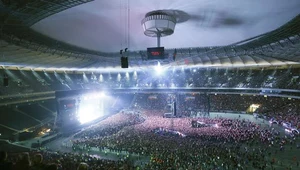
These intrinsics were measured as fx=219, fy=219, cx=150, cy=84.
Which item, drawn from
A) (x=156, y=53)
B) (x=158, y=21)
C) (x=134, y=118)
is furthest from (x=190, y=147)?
(x=134, y=118)

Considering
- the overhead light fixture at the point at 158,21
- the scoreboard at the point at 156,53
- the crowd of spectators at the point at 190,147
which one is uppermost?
the overhead light fixture at the point at 158,21

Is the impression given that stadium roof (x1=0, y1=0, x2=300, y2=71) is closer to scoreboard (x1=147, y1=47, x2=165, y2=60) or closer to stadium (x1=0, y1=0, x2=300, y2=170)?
stadium (x1=0, y1=0, x2=300, y2=170)

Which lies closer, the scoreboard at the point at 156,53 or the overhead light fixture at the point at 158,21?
the overhead light fixture at the point at 158,21

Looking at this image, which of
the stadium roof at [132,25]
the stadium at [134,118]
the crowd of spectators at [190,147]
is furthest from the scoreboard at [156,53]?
the crowd of spectators at [190,147]

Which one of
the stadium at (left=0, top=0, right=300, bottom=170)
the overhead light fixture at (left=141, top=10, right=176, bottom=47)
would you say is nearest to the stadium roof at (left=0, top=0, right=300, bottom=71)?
the stadium at (left=0, top=0, right=300, bottom=170)

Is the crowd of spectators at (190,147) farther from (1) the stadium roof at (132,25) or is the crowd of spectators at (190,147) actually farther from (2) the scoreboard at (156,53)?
(1) the stadium roof at (132,25)

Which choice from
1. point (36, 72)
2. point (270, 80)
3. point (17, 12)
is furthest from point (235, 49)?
point (36, 72)

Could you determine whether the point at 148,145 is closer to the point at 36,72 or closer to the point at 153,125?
the point at 153,125

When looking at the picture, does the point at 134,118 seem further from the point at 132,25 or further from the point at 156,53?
the point at 156,53

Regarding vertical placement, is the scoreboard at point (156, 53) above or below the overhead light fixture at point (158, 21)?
below
